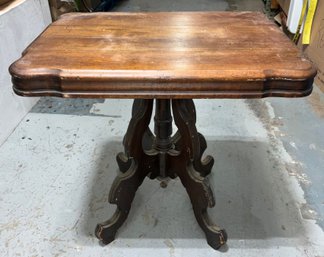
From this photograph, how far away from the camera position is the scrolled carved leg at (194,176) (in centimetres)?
92

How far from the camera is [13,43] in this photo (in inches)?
58.9

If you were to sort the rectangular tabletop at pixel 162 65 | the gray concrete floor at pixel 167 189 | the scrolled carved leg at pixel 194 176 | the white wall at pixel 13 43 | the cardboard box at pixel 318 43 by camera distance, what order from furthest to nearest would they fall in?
the cardboard box at pixel 318 43 → the white wall at pixel 13 43 → the gray concrete floor at pixel 167 189 → the scrolled carved leg at pixel 194 176 → the rectangular tabletop at pixel 162 65

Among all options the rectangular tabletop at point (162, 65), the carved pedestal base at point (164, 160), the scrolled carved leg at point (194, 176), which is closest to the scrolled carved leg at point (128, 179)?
the carved pedestal base at point (164, 160)

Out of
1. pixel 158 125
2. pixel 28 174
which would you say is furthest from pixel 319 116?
pixel 28 174

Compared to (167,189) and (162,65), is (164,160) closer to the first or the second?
Result: (167,189)

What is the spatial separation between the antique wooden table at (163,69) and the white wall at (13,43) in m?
0.61

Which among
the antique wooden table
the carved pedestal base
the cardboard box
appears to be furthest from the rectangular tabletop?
the cardboard box

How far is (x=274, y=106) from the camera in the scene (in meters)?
1.77

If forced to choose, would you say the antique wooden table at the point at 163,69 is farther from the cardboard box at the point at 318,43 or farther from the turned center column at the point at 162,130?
the cardboard box at the point at 318,43

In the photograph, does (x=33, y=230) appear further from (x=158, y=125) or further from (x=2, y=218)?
(x=158, y=125)

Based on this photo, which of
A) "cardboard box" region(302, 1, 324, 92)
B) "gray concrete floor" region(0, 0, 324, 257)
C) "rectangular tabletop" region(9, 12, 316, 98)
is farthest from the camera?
"cardboard box" region(302, 1, 324, 92)

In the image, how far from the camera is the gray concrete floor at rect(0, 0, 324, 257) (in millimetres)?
1037

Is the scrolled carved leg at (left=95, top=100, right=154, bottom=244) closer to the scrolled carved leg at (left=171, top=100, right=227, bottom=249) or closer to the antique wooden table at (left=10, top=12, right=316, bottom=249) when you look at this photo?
the antique wooden table at (left=10, top=12, right=316, bottom=249)

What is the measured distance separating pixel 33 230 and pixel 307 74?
0.98m
